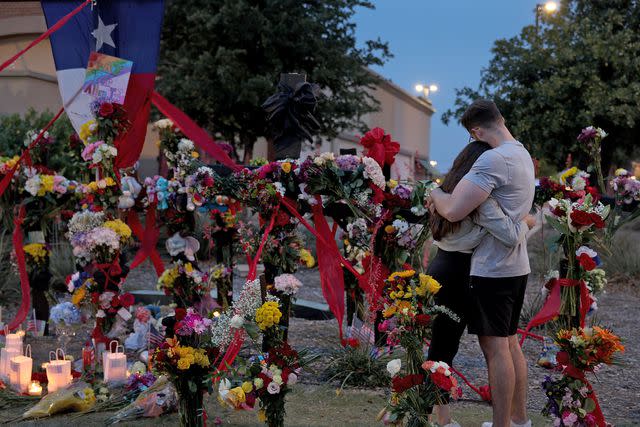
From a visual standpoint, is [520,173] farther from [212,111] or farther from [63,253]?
[212,111]

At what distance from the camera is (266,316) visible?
353cm

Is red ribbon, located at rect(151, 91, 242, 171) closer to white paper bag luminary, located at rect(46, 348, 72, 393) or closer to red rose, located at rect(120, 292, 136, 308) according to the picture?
red rose, located at rect(120, 292, 136, 308)

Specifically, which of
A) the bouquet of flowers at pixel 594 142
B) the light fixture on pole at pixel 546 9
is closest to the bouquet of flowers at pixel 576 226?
the bouquet of flowers at pixel 594 142

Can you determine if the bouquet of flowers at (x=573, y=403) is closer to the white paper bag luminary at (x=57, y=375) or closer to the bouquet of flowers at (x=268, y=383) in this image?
the bouquet of flowers at (x=268, y=383)

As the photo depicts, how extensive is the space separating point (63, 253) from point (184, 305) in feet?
13.6

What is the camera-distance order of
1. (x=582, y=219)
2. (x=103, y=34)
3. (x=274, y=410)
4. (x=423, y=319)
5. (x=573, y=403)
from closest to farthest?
(x=423, y=319), (x=274, y=410), (x=573, y=403), (x=582, y=219), (x=103, y=34)

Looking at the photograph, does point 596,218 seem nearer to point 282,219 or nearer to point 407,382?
point 407,382

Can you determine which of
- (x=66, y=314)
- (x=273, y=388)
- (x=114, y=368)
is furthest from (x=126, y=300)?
(x=273, y=388)

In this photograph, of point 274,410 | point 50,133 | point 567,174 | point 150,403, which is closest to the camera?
point 274,410

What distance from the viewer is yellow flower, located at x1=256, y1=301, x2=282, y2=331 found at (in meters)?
3.53

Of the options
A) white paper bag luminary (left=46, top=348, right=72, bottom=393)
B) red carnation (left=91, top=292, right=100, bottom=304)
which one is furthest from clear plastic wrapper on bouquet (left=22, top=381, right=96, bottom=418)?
red carnation (left=91, top=292, right=100, bottom=304)

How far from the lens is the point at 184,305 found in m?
5.97

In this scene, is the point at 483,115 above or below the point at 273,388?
above

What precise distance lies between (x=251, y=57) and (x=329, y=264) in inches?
451
